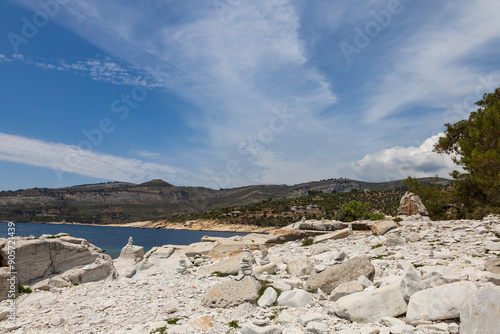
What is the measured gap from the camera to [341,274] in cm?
828

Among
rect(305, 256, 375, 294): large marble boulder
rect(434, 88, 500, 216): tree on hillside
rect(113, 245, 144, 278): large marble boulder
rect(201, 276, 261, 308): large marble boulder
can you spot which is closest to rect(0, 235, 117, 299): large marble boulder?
rect(113, 245, 144, 278): large marble boulder

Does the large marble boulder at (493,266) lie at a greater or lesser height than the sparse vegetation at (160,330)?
greater

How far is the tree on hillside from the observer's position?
18.1 meters

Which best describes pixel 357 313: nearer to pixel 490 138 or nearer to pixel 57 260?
pixel 57 260

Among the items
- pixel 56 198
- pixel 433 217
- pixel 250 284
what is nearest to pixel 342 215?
pixel 433 217

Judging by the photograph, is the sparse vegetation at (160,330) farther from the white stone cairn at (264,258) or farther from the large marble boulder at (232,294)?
the white stone cairn at (264,258)

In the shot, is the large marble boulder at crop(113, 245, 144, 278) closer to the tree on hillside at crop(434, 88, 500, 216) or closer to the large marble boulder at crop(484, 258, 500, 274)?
the large marble boulder at crop(484, 258, 500, 274)

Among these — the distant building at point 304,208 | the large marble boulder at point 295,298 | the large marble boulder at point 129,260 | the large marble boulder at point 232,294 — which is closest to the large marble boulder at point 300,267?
the large marble boulder at point 232,294

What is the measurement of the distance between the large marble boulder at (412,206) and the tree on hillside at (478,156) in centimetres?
297

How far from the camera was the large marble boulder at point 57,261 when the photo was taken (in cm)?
1288

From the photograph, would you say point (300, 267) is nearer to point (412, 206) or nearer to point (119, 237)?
point (412, 206)

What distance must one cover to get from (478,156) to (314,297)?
16.4 m

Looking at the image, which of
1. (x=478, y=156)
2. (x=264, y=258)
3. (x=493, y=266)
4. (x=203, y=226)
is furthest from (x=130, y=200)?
(x=493, y=266)

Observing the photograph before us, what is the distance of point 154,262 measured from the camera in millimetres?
19625
